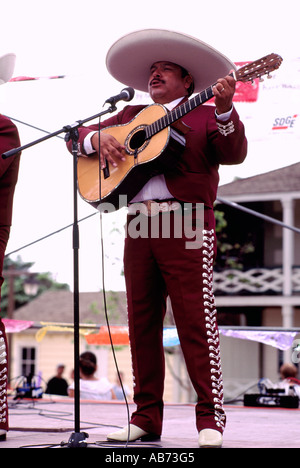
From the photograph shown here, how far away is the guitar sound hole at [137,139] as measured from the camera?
138 inches

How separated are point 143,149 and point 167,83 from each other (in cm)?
41

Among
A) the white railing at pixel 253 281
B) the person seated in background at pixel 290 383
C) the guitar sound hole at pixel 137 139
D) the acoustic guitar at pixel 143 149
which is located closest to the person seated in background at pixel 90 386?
the person seated in background at pixel 290 383

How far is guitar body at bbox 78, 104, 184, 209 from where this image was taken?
3324 mm

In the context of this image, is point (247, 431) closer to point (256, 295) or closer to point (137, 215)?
point (137, 215)

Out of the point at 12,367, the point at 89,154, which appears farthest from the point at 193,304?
the point at 12,367

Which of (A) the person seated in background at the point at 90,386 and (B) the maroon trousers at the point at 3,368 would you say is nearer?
(B) the maroon trousers at the point at 3,368

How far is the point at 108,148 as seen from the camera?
3.58 meters

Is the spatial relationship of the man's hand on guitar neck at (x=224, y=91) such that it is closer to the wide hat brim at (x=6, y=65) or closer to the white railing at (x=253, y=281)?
the wide hat brim at (x=6, y=65)

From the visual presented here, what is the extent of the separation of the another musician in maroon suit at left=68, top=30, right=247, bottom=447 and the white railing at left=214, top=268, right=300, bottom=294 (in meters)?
13.7

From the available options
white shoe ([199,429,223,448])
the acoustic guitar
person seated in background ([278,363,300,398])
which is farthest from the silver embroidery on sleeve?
person seated in background ([278,363,300,398])

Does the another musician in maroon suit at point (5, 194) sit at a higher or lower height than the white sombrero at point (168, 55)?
lower

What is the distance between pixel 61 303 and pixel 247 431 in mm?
24131

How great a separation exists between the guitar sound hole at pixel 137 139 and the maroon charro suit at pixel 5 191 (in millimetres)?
575

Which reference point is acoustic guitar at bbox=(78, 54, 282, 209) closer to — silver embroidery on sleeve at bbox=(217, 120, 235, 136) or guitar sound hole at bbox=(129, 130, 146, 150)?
guitar sound hole at bbox=(129, 130, 146, 150)
